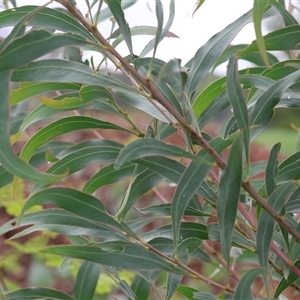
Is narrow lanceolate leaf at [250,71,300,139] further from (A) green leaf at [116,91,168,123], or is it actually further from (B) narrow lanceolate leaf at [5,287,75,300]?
(B) narrow lanceolate leaf at [5,287,75,300]

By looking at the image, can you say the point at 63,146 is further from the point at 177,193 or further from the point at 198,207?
the point at 177,193

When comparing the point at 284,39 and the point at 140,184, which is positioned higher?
the point at 284,39

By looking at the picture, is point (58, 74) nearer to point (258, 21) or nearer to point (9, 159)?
point (9, 159)

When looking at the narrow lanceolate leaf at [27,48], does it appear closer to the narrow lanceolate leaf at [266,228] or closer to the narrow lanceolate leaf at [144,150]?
the narrow lanceolate leaf at [144,150]

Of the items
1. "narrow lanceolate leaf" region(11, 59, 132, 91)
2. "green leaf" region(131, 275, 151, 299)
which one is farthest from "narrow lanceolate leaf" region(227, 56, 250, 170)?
"green leaf" region(131, 275, 151, 299)

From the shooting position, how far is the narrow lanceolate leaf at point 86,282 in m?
0.89

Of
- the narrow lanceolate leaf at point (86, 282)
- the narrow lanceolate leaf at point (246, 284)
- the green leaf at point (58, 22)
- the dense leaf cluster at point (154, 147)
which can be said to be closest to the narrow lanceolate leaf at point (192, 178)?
the dense leaf cluster at point (154, 147)

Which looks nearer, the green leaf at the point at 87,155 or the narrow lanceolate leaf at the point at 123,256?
the narrow lanceolate leaf at the point at 123,256

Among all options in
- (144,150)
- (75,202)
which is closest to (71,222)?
(75,202)

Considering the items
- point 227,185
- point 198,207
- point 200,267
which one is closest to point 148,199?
point 200,267

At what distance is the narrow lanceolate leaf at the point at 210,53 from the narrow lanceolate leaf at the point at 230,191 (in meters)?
0.18

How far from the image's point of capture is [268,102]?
2.02 feet

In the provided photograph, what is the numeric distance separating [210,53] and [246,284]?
307 millimetres

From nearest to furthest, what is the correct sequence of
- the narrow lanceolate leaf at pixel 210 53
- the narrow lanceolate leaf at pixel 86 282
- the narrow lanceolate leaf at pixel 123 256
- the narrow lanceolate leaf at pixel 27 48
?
the narrow lanceolate leaf at pixel 27 48, the narrow lanceolate leaf at pixel 123 256, the narrow lanceolate leaf at pixel 210 53, the narrow lanceolate leaf at pixel 86 282
